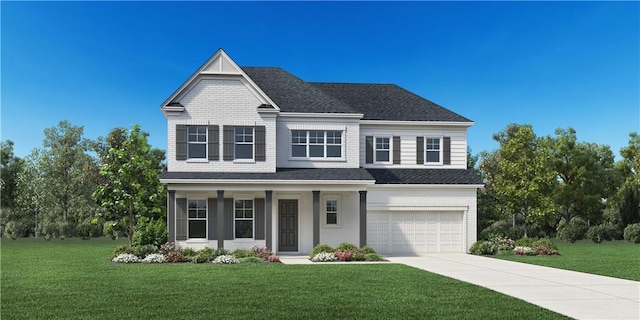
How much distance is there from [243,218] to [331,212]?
4.38 metres

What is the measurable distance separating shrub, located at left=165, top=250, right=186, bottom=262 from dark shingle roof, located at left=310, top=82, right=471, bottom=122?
40.0 ft

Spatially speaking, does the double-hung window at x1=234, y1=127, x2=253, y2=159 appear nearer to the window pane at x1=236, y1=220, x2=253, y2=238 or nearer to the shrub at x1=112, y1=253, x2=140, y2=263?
the window pane at x1=236, y1=220, x2=253, y2=238

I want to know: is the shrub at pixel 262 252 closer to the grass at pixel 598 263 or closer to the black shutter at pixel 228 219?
the black shutter at pixel 228 219

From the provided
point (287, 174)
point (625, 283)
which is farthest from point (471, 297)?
point (287, 174)

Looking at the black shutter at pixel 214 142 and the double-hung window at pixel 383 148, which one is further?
the double-hung window at pixel 383 148

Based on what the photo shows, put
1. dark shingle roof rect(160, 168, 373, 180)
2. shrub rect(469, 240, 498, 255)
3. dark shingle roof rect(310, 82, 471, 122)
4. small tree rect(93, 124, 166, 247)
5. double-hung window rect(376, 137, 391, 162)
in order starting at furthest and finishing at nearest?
dark shingle roof rect(310, 82, 471, 122) < double-hung window rect(376, 137, 391, 162) < small tree rect(93, 124, 166, 247) < shrub rect(469, 240, 498, 255) < dark shingle roof rect(160, 168, 373, 180)

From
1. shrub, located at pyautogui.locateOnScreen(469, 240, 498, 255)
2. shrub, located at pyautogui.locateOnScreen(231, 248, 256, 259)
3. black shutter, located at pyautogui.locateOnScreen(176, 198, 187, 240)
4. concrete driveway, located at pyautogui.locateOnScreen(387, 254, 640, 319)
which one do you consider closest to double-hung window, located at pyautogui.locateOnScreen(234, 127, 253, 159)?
black shutter, located at pyautogui.locateOnScreen(176, 198, 187, 240)

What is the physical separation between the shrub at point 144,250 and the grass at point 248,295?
3.61 meters

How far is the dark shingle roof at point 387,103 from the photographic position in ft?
109

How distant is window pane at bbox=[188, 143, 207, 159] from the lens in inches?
1176

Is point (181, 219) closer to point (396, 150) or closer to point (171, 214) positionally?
point (171, 214)

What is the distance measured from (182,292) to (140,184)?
19.1m

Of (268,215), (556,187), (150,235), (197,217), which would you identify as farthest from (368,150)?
(556,187)

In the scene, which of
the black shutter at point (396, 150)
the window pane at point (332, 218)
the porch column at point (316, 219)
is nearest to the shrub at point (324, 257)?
the porch column at point (316, 219)
